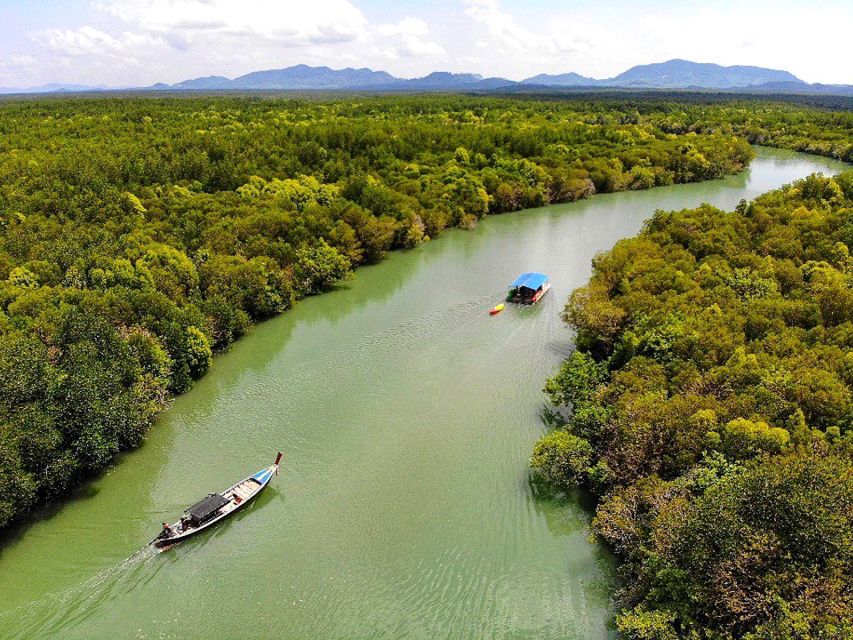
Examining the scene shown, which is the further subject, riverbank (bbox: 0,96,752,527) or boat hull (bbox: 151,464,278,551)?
riverbank (bbox: 0,96,752,527)

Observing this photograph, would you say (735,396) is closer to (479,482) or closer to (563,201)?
(479,482)

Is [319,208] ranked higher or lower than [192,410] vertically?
higher

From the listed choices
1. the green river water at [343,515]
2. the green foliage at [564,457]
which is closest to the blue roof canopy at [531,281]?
the green river water at [343,515]

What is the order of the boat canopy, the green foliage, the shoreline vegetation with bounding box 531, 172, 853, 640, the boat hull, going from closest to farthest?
the shoreline vegetation with bounding box 531, 172, 853, 640 < the boat hull < the boat canopy < the green foliage

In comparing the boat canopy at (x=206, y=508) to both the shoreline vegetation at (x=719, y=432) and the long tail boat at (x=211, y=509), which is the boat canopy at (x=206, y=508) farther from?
the shoreline vegetation at (x=719, y=432)

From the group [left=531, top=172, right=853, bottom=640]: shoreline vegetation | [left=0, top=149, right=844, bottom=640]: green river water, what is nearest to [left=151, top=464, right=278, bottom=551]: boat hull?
[left=0, top=149, right=844, bottom=640]: green river water

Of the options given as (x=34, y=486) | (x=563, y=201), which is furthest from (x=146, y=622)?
(x=563, y=201)

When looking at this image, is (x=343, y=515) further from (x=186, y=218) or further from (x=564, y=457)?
(x=186, y=218)

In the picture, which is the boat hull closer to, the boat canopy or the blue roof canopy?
the boat canopy
